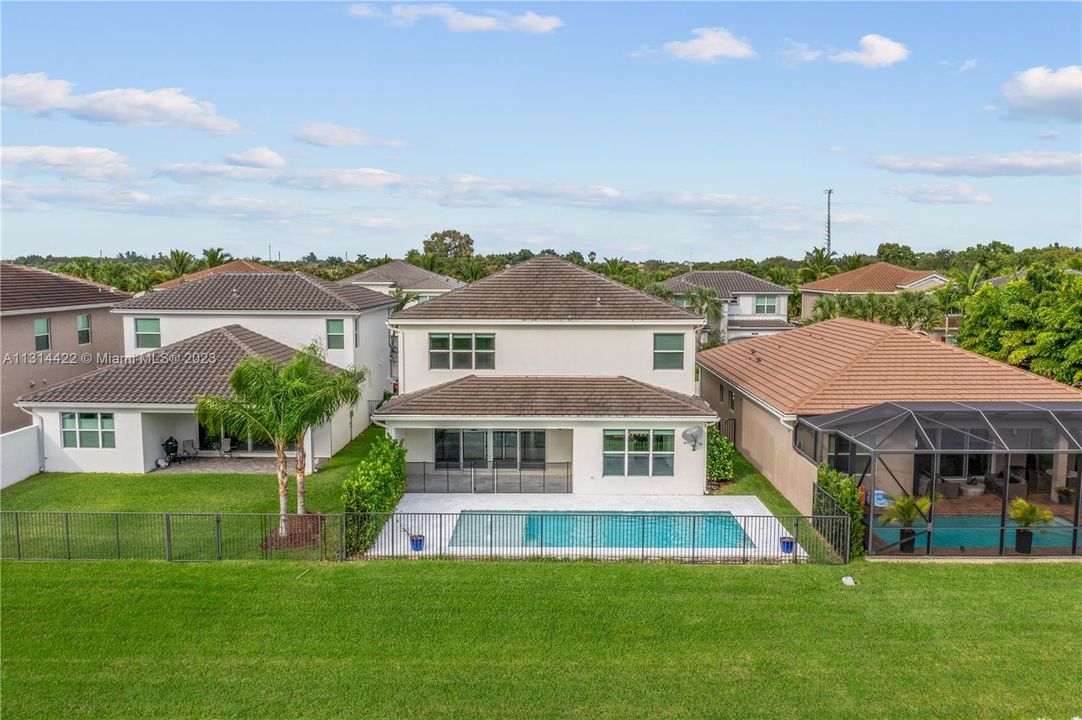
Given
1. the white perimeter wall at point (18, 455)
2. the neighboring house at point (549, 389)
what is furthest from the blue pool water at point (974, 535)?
the white perimeter wall at point (18, 455)

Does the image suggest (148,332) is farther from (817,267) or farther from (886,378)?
(817,267)

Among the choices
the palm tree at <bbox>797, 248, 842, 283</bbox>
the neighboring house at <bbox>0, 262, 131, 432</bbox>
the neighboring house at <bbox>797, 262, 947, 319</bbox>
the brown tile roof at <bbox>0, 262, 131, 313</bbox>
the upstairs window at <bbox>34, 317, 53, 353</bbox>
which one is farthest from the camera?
the palm tree at <bbox>797, 248, 842, 283</bbox>

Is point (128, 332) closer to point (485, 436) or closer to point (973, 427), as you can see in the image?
point (485, 436)

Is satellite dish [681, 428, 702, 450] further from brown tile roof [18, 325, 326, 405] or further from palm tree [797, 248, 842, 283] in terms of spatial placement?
palm tree [797, 248, 842, 283]

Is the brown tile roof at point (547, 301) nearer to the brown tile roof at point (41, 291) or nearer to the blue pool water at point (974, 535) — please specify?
the blue pool water at point (974, 535)

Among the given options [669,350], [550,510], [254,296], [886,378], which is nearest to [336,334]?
[254,296]

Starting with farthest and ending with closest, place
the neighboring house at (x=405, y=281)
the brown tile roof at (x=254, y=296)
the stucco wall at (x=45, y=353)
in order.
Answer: the neighboring house at (x=405, y=281) < the brown tile roof at (x=254, y=296) < the stucco wall at (x=45, y=353)

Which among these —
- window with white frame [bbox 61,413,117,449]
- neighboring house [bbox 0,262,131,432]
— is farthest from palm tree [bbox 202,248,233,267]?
window with white frame [bbox 61,413,117,449]
